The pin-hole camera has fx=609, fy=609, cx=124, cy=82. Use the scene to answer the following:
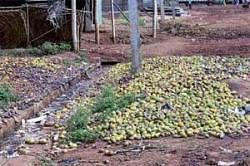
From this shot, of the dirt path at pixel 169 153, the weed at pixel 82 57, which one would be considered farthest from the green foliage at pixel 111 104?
the weed at pixel 82 57

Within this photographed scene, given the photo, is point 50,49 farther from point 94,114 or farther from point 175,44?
point 94,114

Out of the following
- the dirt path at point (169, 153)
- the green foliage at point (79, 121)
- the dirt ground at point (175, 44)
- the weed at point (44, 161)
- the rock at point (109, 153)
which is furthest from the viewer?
the dirt ground at point (175, 44)

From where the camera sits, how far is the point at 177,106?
850 cm

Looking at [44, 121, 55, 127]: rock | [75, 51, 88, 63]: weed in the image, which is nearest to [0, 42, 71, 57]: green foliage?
[75, 51, 88, 63]: weed

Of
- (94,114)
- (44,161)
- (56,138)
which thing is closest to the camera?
(44,161)

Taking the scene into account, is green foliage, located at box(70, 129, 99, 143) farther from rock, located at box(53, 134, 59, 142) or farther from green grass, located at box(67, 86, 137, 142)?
rock, located at box(53, 134, 59, 142)

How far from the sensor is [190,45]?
63.9 ft

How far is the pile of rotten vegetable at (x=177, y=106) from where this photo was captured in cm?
763

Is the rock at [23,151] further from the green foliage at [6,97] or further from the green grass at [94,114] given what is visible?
the green foliage at [6,97]

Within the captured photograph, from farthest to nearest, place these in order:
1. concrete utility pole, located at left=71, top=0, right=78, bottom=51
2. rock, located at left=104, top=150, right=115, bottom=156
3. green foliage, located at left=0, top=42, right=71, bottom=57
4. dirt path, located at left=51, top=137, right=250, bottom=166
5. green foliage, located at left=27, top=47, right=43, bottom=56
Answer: concrete utility pole, located at left=71, top=0, right=78, bottom=51 < green foliage, located at left=27, top=47, right=43, bottom=56 < green foliage, located at left=0, top=42, right=71, bottom=57 < rock, located at left=104, top=150, right=115, bottom=156 < dirt path, located at left=51, top=137, right=250, bottom=166

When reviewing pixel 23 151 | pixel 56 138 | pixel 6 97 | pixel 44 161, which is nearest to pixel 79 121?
pixel 56 138

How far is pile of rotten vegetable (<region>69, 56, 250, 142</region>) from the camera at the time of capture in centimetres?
763

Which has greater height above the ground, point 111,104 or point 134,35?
point 134,35

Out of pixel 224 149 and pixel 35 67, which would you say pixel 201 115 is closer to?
pixel 224 149
